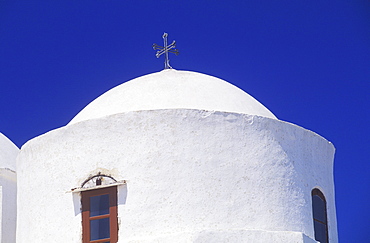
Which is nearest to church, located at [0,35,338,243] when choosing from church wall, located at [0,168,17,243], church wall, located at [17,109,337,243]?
church wall, located at [17,109,337,243]

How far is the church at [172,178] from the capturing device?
41.2 ft

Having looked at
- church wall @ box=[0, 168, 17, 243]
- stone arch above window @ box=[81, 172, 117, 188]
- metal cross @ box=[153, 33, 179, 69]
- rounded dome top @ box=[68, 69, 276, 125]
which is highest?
metal cross @ box=[153, 33, 179, 69]

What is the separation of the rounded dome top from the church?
0.04m

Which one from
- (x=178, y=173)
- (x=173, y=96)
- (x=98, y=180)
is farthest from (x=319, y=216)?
(x=98, y=180)

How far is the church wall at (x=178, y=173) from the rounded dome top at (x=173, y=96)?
0.76 m

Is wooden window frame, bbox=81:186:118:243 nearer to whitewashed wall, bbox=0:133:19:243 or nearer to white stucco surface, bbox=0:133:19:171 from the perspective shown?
whitewashed wall, bbox=0:133:19:243

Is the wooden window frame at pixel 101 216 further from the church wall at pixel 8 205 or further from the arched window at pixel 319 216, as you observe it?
the arched window at pixel 319 216

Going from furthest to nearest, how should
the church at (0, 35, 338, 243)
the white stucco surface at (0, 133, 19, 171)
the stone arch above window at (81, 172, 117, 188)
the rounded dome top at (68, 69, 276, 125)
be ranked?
1. the white stucco surface at (0, 133, 19, 171)
2. the rounded dome top at (68, 69, 276, 125)
3. the stone arch above window at (81, 172, 117, 188)
4. the church at (0, 35, 338, 243)

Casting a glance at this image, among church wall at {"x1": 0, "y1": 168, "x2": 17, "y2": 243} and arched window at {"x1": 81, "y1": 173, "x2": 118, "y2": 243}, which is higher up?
church wall at {"x1": 0, "y1": 168, "x2": 17, "y2": 243}

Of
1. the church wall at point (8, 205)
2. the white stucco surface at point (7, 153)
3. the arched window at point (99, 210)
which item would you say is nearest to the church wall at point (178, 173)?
the arched window at point (99, 210)

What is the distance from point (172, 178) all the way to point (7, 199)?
4.64m

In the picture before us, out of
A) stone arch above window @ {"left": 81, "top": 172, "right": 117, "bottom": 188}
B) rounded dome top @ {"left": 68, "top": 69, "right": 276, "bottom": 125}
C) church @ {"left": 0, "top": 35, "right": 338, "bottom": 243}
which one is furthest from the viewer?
rounded dome top @ {"left": 68, "top": 69, "right": 276, "bottom": 125}

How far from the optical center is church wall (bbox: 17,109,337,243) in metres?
12.6

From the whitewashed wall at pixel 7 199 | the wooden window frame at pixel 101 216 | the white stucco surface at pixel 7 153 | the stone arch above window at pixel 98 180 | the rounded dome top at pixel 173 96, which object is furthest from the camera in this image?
the white stucco surface at pixel 7 153
